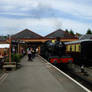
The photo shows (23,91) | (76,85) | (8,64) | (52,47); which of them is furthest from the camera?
(52,47)

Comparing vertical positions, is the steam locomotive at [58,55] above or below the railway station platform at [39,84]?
above

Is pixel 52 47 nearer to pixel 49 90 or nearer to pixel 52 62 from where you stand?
pixel 52 62

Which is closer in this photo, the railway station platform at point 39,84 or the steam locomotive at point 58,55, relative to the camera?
the railway station platform at point 39,84

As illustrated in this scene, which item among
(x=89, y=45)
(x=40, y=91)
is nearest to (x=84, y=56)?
(x=89, y=45)

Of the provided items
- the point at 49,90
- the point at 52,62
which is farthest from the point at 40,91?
the point at 52,62

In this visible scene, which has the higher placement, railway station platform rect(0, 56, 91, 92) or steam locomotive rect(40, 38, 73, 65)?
steam locomotive rect(40, 38, 73, 65)

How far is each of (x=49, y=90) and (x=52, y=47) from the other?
14806 mm

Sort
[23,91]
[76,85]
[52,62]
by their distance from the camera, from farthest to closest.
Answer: [52,62]
[76,85]
[23,91]

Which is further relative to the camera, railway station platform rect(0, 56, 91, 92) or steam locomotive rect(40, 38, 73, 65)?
steam locomotive rect(40, 38, 73, 65)

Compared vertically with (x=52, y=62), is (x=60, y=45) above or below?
above

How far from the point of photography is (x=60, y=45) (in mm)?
23266

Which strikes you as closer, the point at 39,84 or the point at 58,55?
the point at 39,84

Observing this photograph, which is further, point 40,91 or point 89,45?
point 89,45

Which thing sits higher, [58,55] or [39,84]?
[58,55]
